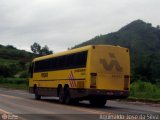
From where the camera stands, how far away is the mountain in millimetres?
105750

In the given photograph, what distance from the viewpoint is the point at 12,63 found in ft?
418

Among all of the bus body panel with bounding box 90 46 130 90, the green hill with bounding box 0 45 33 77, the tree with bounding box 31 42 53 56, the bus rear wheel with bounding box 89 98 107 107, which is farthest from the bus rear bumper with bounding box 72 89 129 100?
the tree with bounding box 31 42 53 56

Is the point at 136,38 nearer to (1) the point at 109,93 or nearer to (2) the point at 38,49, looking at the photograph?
(2) the point at 38,49

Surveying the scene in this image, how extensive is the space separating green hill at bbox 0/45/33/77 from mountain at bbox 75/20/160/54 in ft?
56.5

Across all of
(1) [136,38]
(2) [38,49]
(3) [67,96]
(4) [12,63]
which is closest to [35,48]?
(2) [38,49]

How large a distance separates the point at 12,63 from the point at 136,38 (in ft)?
112

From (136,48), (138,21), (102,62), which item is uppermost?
(138,21)

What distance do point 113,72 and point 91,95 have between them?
1681 millimetres

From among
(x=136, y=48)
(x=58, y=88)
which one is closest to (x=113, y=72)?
(x=58, y=88)

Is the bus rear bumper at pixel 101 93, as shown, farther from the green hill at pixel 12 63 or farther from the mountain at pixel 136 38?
the green hill at pixel 12 63

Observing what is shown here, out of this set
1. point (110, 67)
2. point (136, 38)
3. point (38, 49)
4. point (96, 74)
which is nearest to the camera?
point (96, 74)

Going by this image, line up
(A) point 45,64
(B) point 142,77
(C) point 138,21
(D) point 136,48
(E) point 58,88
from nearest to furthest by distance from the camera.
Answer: (E) point 58,88 < (A) point 45,64 < (B) point 142,77 < (D) point 136,48 < (C) point 138,21

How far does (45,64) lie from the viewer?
32.9 m

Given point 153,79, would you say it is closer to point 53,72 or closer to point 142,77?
point 142,77
